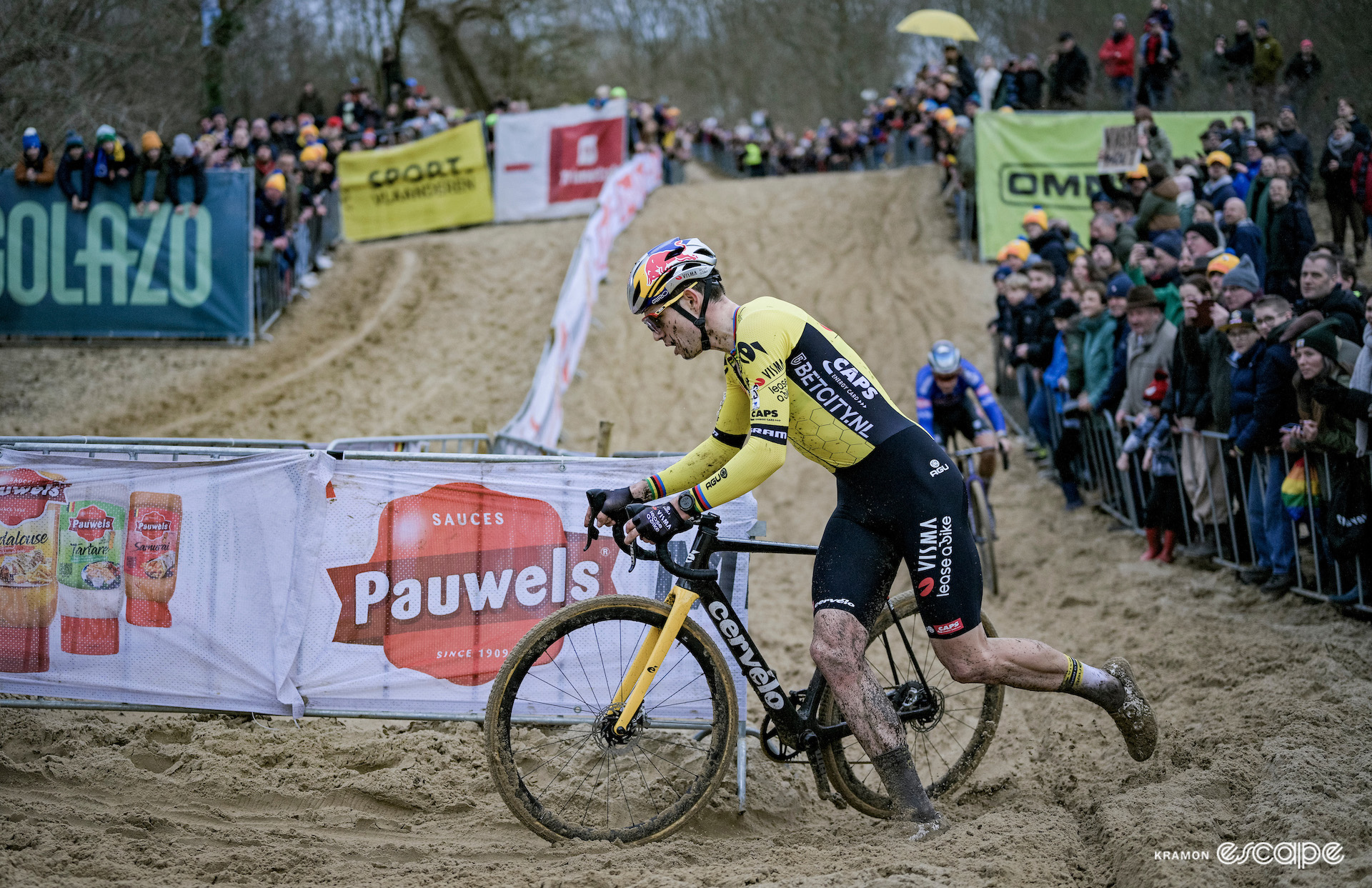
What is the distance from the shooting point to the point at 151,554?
535cm

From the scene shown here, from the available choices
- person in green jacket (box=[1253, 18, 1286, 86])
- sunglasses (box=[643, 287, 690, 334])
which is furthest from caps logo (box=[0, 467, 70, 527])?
person in green jacket (box=[1253, 18, 1286, 86])

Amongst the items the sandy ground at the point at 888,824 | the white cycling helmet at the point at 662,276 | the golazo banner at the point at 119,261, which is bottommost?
the sandy ground at the point at 888,824

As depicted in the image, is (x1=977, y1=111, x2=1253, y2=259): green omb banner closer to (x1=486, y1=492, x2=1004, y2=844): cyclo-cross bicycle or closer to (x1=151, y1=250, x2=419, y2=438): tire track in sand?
(x1=151, y1=250, x2=419, y2=438): tire track in sand

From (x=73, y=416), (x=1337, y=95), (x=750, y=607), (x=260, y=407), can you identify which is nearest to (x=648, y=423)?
(x=260, y=407)

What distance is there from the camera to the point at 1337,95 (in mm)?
18656

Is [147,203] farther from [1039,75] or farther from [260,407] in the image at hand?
[1039,75]

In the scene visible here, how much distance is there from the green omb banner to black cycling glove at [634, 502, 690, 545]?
587 inches

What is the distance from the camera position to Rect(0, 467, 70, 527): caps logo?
5375 mm

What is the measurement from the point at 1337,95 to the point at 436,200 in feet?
54.8

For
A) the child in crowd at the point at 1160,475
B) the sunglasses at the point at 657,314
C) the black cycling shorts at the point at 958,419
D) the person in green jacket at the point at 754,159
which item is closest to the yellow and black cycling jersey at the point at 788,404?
the sunglasses at the point at 657,314

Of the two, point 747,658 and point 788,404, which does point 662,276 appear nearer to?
point 788,404

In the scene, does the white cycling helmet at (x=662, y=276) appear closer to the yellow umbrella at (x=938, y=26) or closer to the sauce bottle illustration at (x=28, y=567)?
the sauce bottle illustration at (x=28, y=567)

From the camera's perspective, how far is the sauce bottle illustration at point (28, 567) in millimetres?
5320

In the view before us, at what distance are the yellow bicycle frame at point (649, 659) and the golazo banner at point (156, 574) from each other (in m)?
1.86
